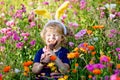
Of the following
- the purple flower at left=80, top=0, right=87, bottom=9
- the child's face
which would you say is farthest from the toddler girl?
the purple flower at left=80, top=0, right=87, bottom=9

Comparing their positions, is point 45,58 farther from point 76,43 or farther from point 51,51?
point 76,43

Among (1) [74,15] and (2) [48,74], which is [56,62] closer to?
(2) [48,74]

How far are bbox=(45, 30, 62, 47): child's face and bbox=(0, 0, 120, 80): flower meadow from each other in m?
0.18

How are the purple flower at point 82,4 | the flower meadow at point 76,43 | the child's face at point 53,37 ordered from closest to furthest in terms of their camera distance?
the flower meadow at point 76,43
the child's face at point 53,37
the purple flower at point 82,4

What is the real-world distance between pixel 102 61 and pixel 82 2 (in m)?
2.50

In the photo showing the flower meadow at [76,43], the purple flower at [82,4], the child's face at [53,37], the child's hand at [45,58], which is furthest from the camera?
the purple flower at [82,4]

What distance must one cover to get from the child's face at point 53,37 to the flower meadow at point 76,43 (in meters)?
0.18

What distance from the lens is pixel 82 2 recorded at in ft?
17.2

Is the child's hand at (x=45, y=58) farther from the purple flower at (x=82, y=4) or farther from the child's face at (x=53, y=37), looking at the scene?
the purple flower at (x=82, y=4)

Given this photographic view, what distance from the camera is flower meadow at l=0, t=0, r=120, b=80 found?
122 inches

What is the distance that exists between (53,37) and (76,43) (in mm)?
774

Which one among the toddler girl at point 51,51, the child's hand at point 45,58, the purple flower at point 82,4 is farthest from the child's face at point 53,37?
the purple flower at point 82,4

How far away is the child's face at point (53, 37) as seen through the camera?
3.40 meters

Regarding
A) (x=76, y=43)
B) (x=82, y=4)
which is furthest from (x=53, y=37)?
(x=82, y=4)
